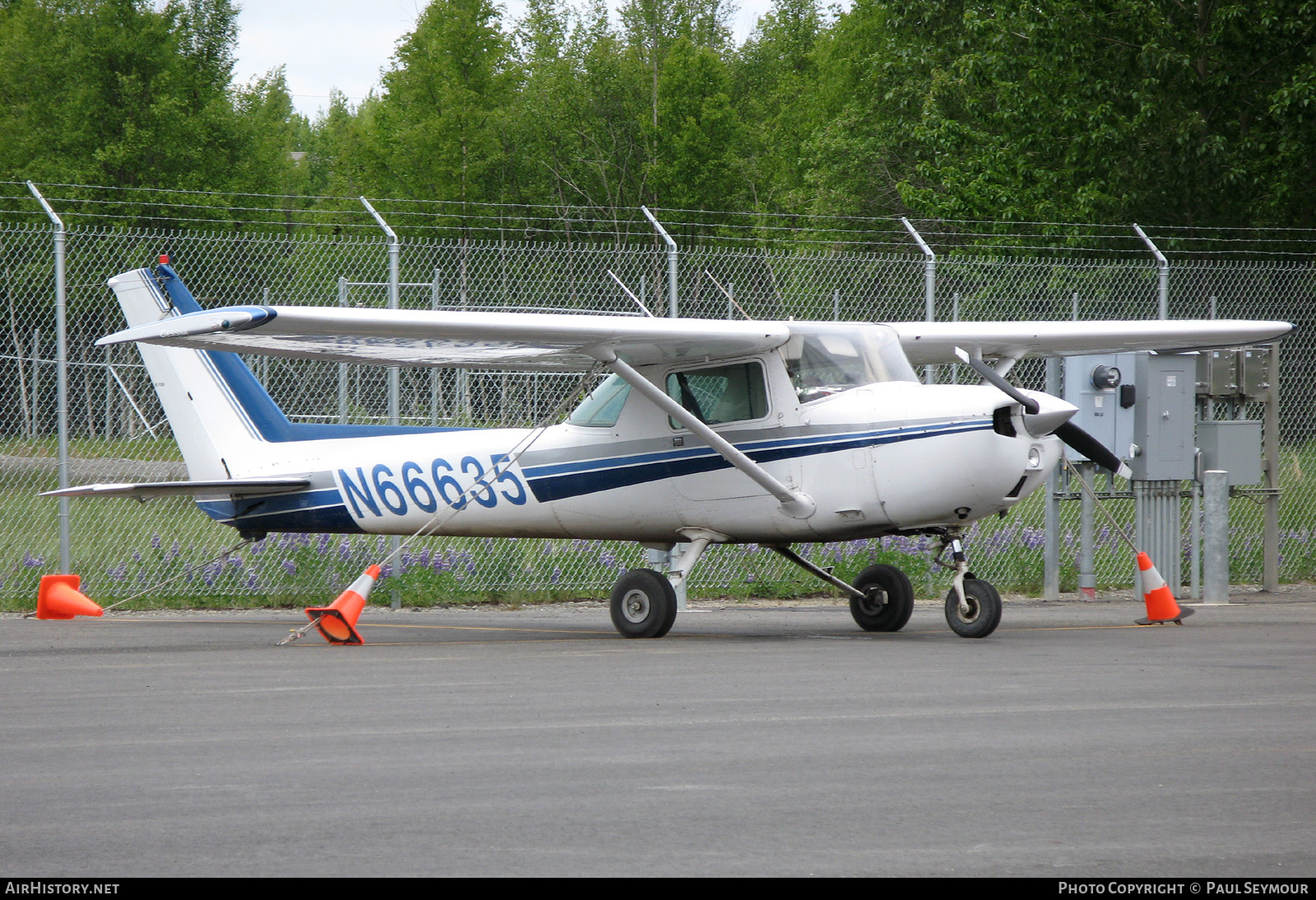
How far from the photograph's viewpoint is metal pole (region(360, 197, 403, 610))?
493 inches

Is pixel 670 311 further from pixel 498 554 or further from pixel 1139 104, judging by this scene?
pixel 1139 104

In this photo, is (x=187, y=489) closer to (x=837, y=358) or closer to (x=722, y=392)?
(x=722, y=392)

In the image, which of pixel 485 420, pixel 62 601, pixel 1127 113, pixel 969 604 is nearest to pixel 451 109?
pixel 1127 113

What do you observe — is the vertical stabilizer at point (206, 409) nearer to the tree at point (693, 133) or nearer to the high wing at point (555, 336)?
the high wing at point (555, 336)

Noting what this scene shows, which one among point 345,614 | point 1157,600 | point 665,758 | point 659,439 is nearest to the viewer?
point 665,758

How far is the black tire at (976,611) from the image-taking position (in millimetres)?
10336

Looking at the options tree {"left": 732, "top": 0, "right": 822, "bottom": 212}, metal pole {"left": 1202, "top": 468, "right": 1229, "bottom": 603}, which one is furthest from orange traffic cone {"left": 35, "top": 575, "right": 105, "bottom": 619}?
tree {"left": 732, "top": 0, "right": 822, "bottom": 212}

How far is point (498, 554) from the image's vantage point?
46.8 feet

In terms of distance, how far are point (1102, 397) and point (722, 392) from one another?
5015mm

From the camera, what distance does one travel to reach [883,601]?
11.3 metres

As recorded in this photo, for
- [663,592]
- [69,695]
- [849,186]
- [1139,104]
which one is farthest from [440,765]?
[849,186]

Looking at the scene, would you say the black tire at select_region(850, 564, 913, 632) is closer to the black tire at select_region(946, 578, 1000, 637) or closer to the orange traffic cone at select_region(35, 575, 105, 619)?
the black tire at select_region(946, 578, 1000, 637)

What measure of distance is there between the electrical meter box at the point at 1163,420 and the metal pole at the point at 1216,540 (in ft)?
1.25

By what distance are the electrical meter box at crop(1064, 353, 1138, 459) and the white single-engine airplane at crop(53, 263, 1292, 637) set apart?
149cm
